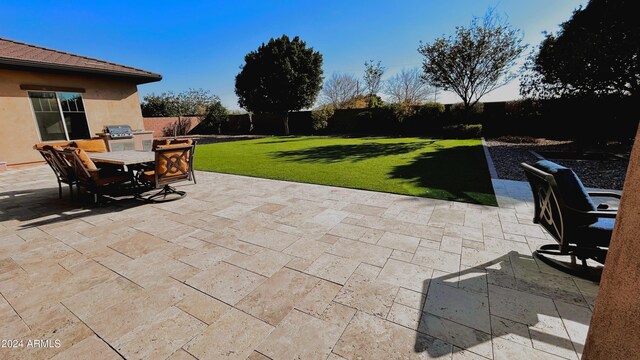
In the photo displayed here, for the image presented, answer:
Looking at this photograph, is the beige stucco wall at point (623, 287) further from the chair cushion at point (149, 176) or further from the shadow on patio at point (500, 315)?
the chair cushion at point (149, 176)

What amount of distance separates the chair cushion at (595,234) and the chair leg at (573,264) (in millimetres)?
157

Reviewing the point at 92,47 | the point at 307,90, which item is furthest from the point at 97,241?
the point at 307,90

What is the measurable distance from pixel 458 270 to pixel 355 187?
3202 mm

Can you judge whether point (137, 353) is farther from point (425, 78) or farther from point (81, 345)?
point (425, 78)

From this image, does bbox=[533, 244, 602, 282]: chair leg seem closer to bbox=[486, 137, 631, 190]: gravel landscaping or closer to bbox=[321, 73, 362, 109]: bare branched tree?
bbox=[486, 137, 631, 190]: gravel landscaping

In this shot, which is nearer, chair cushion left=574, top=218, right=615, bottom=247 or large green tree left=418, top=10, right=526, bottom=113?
chair cushion left=574, top=218, right=615, bottom=247

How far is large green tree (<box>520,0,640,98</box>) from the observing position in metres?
A: 8.37

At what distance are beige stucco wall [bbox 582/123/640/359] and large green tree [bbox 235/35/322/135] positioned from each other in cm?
2215

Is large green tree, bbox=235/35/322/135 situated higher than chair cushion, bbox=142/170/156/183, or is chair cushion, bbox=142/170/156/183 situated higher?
large green tree, bbox=235/35/322/135

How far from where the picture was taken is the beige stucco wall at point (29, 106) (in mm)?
8562

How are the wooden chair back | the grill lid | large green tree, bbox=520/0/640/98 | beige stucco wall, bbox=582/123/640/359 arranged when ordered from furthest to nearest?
the grill lid < large green tree, bbox=520/0/640/98 < the wooden chair back < beige stucco wall, bbox=582/123/640/359

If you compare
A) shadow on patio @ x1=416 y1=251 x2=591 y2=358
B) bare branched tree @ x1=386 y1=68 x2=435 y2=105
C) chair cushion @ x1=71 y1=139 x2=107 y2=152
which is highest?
bare branched tree @ x1=386 y1=68 x2=435 y2=105

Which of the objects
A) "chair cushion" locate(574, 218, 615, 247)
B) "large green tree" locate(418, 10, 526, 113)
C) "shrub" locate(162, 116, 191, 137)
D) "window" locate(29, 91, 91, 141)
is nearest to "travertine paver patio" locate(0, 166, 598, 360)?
"chair cushion" locate(574, 218, 615, 247)

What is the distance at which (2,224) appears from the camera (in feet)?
13.1
